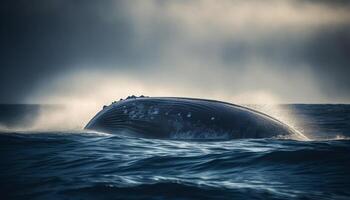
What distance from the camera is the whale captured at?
46.1ft

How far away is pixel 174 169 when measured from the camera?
9500 millimetres

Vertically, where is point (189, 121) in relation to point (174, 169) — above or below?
above

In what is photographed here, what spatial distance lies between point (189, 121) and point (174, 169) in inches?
201

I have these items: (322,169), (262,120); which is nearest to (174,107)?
(262,120)

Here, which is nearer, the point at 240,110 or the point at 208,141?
the point at 208,141

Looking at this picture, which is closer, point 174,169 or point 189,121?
point 174,169

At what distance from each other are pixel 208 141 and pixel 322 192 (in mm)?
6507

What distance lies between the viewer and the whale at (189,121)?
14.0 m

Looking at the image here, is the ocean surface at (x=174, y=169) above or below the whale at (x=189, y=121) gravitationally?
below

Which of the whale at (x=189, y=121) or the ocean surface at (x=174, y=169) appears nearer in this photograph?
the ocean surface at (x=174, y=169)

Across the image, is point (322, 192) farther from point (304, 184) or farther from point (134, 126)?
point (134, 126)

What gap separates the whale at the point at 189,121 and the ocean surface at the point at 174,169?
20.8 inches

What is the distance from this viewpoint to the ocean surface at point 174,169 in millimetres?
7312

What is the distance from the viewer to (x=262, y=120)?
1485 centimetres
